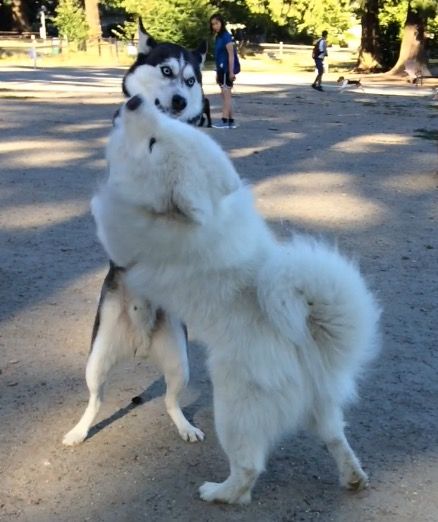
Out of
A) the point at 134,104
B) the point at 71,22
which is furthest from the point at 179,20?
the point at 134,104

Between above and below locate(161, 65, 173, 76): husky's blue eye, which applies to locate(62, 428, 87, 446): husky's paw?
below

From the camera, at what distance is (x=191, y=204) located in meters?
2.42

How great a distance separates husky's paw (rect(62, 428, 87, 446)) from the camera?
3.26 m

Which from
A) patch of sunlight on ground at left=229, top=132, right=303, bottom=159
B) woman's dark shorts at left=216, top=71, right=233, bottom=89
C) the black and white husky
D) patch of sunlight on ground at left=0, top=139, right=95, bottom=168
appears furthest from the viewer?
woman's dark shorts at left=216, top=71, right=233, bottom=89

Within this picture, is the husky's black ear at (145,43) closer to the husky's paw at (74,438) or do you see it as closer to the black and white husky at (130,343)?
the black and white husky at (130,343)

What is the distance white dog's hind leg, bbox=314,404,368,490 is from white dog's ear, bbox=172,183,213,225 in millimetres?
911

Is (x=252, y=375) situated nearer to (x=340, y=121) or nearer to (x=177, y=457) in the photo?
(x=177, y=457)

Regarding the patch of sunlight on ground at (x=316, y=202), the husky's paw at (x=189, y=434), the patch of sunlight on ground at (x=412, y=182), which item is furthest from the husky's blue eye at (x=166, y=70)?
the patch of sunlight on ground at (x=412, y=182)

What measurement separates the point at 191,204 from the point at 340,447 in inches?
47.8

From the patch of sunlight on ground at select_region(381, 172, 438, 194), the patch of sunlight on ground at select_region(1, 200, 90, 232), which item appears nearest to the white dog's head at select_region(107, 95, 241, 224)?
the patch of sunlight on ground at select_region(1, 200, 90, 232)

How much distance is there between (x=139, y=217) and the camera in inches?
99.8

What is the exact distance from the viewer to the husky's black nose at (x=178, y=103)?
3.58m

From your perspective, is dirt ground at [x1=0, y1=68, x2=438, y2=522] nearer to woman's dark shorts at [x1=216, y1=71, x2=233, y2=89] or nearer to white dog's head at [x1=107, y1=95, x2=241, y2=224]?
Answer: white dog's head at [x1=107, y1=95, x2=241, y2=224]

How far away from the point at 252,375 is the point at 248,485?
52 cm
